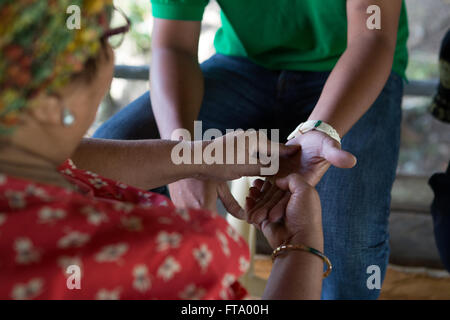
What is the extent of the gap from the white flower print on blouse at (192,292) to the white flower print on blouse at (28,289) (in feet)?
0.58

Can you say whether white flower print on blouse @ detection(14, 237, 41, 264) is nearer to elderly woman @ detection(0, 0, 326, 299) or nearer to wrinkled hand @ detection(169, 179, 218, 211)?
elderly woman @ detection(0, 0, 326, 299)

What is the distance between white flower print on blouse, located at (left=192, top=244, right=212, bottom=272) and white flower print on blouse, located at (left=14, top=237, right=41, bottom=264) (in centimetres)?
19

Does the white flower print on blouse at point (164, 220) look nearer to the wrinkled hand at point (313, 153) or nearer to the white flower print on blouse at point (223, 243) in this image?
the white flower print on blouse at point (223, 243)

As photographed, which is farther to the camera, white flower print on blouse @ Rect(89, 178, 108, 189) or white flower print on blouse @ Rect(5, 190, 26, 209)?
white flower print on blouse @ Rect(89, 178, 108, 189)

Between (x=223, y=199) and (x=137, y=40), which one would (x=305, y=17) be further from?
(x=137, y=40)

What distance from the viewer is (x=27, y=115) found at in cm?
64

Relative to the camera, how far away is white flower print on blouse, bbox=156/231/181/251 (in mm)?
640

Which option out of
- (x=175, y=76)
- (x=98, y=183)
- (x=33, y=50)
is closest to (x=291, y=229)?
(x=98, y=183)

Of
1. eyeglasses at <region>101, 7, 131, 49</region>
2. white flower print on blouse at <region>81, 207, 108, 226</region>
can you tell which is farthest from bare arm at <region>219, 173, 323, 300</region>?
eyeglasses at <region>101, 7, 131, 49</region>

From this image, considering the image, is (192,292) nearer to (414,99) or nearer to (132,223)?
(132,223)

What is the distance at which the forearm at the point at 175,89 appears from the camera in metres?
1.37

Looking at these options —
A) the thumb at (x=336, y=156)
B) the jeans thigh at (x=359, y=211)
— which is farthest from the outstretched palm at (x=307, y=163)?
the jeans thigh at (x=359, y=211)

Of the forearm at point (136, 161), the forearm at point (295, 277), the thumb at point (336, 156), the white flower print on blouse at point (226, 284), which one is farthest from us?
the forearm at point (136, 161)
